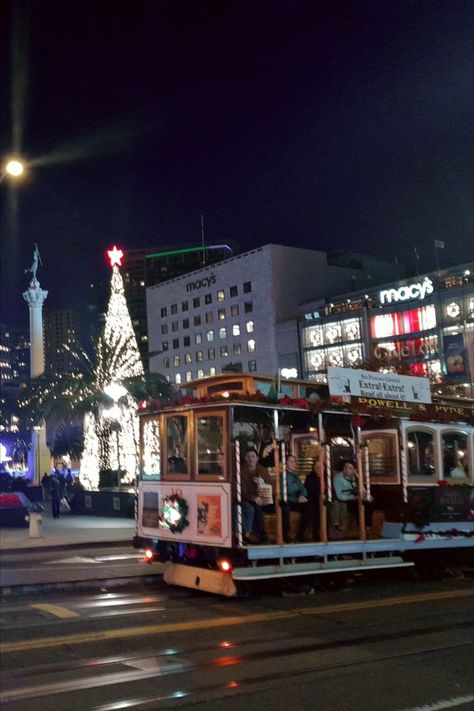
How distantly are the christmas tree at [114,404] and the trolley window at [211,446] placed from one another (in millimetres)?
21883

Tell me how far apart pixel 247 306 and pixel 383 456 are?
84.5m

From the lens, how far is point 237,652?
8.17m

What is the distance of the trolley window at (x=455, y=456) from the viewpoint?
14.9m

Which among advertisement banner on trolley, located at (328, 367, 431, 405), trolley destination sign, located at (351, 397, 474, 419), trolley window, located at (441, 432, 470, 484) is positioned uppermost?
advertisement banner on trolley, located at (328, 367, 431, 405)

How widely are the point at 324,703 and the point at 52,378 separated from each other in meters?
33.3

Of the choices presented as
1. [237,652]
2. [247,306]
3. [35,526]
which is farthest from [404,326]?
[237,652]

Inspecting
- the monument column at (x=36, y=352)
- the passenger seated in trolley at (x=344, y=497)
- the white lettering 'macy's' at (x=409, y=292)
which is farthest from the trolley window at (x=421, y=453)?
the white lettering 'macy's' at (x=409, y=292)

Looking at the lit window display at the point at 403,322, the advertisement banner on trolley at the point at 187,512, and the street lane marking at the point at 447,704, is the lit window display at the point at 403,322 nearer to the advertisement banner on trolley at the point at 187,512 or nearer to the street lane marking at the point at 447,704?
the advertisement banner on trolley at the point at 187,512

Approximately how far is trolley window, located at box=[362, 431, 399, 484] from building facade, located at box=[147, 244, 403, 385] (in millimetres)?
72328

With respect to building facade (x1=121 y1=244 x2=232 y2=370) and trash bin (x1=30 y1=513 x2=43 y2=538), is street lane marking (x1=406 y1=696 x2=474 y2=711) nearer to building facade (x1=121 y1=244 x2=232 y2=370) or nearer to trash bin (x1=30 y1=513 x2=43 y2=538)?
trash bin (x1=30 y1=513 x2=43 y2=538)

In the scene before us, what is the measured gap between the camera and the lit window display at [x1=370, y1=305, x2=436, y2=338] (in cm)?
7619

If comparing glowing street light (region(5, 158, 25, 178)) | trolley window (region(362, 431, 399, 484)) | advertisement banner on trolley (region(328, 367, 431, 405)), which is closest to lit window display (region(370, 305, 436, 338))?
advertisement banner on trolley (region(328, 367, 431, 405))

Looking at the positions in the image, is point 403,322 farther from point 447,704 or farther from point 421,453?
point 447,704

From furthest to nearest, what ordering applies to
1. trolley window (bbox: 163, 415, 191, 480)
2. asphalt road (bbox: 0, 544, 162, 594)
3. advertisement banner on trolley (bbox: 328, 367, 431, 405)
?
asphalt road (bbox: 0, 544, 162, 594) → advertisement banner on trolley (bbox: 328, 367, 431, 405) → trolley window (bbox: 163, 415, 191, 480)
